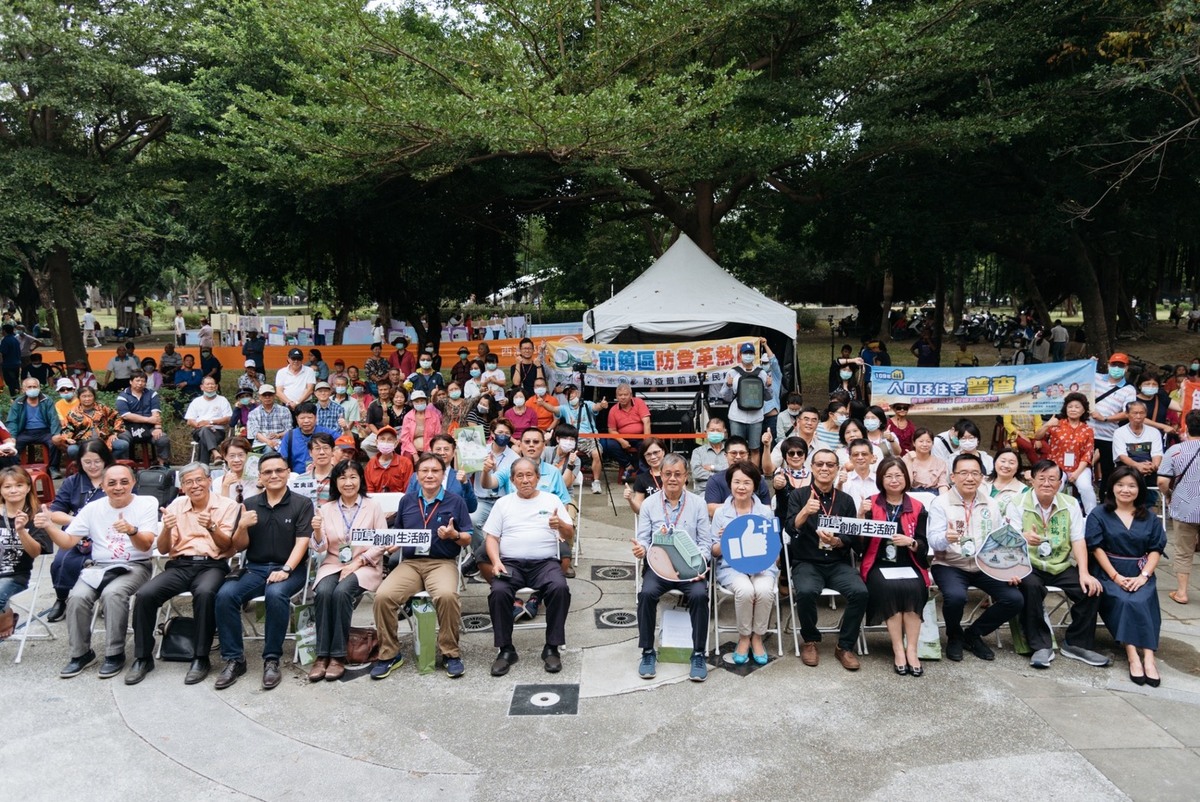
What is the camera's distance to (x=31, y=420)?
11016 millimetres

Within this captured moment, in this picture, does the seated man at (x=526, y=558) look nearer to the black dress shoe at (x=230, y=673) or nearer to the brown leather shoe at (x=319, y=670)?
the brown leather shoe at (x=319, y=670)

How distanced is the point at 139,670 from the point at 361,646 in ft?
4.80

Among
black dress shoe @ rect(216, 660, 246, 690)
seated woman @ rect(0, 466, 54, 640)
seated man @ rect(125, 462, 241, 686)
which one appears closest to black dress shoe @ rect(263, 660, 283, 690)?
black dress shoe @ rect(216, 660, 246, 690)

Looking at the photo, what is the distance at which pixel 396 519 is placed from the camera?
6.54 m

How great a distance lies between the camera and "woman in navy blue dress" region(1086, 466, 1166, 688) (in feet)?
19.1

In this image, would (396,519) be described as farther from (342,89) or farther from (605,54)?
(605,54)

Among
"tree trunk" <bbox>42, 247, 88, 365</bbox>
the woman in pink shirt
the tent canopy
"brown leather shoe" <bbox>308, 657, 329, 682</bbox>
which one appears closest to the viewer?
"brown leather shoe" <bbox>308, 657, 329, 682</bbox>

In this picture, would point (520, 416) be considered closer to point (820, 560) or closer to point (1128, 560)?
point (820, 560)

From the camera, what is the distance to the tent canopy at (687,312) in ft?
45.8

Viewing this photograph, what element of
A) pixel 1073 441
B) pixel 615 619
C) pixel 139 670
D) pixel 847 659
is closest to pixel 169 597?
pixel 139 670

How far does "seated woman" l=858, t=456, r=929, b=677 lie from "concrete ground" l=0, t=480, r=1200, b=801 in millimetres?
243

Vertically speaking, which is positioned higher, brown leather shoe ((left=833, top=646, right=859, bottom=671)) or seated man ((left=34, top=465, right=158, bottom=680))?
seated man ((left=34, top=465, right=158, bottom=680))

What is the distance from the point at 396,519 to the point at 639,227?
2874 centimetres

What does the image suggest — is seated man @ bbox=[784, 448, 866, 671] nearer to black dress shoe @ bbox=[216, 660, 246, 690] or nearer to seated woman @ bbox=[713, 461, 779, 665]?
seated woman @ bbox=[713, 461, 779, 665]
